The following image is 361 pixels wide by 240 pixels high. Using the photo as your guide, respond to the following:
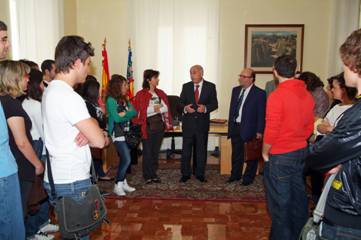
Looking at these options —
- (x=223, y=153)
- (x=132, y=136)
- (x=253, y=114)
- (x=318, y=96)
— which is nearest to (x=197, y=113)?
(x=253, y=114)

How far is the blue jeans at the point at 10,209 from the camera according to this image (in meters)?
2.05

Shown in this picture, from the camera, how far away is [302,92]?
9.82 feet

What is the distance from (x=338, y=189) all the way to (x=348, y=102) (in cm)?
195

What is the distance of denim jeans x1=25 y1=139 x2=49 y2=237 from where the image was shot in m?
3.32

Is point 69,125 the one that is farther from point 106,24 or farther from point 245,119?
point 106,24

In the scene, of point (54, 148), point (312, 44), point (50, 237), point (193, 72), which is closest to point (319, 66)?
point (312, 44)

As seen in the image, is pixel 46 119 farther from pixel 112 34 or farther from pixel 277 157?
pixel 112 34

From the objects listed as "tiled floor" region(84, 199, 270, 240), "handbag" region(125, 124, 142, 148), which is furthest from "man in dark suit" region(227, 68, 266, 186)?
"handbag" region(125, 124, 142, 148)

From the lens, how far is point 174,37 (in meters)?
7.33

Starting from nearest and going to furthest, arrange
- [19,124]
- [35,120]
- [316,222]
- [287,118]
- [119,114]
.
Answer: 1. [316,222]
2. [19,124]
3. [287,118]
4. [35,120]
5. [119,114]

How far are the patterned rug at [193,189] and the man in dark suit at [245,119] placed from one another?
20cm

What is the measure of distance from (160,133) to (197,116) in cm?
56

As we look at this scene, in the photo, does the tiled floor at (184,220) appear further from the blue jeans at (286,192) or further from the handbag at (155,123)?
the handbag at (155,123)

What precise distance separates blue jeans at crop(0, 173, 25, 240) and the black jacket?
5.25 feet
